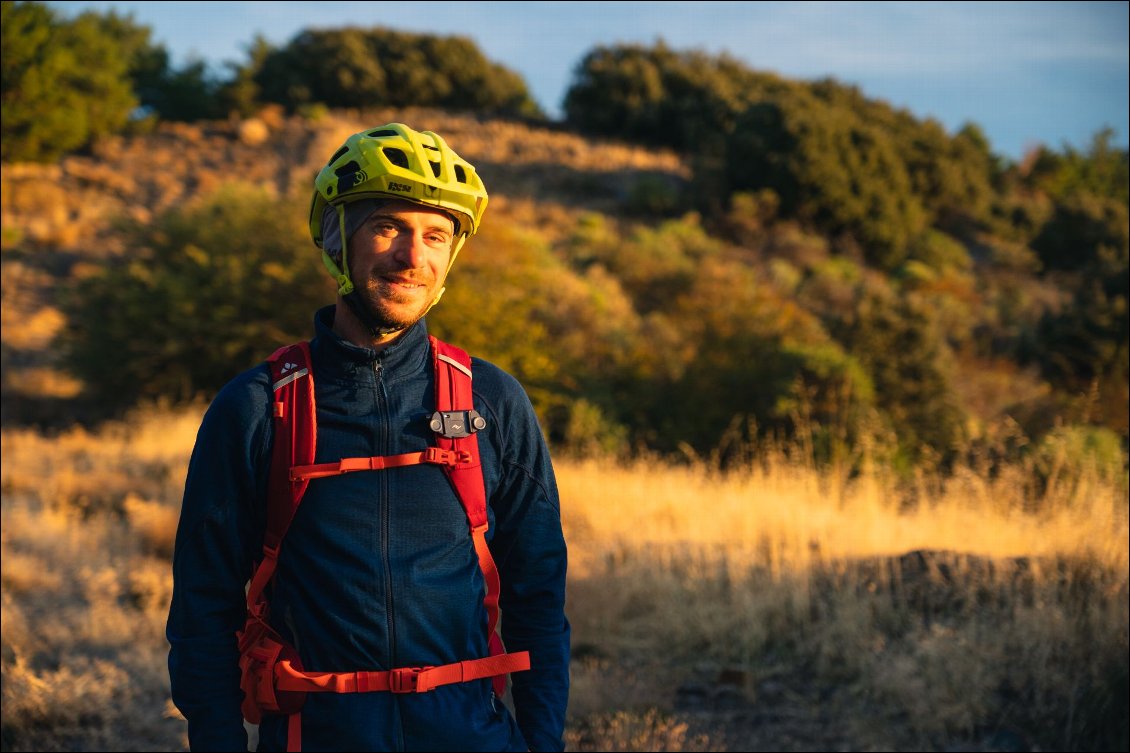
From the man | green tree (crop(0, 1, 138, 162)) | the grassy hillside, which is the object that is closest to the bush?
the grassy hillside

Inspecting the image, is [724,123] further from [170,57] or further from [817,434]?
[817,434]

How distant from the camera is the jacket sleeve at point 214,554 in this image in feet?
6.94

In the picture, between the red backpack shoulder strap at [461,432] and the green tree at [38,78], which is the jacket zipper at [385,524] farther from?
the green tree at [38,78]

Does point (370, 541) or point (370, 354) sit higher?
point (370, 354)

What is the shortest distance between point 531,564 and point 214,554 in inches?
28.6

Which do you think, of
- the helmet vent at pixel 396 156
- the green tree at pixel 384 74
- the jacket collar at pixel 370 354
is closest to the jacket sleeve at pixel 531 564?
the jacket collar at pixel 370 354

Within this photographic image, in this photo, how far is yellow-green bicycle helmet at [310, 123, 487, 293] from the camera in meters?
2.27

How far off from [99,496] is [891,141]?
29699mm

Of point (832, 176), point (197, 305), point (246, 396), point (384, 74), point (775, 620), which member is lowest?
point (775, 620)

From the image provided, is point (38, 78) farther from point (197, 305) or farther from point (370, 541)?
point (370, 541)

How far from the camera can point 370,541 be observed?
2.14m

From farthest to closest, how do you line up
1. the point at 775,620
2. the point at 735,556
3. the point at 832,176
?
the point at 832,176, the point at 735,556, the point at 775,620

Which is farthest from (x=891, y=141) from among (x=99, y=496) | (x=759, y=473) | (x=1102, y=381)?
(x=99, y=496)

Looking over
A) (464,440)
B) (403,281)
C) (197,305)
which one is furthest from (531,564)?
(197,305)
